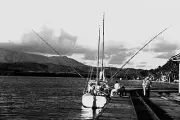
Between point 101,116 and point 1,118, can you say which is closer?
point 101,116

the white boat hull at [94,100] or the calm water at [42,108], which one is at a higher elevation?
the white boat hull at [94,100]

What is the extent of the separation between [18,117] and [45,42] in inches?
318

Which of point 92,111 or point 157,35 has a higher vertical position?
point 157,35

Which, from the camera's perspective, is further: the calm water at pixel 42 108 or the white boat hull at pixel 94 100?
the white boat hull at pixel 94 100

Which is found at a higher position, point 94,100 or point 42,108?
point 94,100

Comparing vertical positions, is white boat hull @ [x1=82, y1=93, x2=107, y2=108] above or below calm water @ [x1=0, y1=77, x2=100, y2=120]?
above

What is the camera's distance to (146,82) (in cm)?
3509

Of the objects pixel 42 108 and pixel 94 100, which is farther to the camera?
pixel 42 108

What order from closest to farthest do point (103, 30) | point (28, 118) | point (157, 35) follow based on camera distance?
point (157, 35), point (28, 118), point (103, 30)

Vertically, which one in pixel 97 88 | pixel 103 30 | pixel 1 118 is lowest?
pixel 1 118

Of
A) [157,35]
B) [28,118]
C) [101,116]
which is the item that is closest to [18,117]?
[28,118]

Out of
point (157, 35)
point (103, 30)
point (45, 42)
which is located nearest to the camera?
point (157, 35)

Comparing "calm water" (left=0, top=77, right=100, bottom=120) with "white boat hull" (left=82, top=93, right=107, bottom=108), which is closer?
"calm water" (left=0, top=77, right=100, bottom=120)

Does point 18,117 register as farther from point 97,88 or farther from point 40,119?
point 97,88
